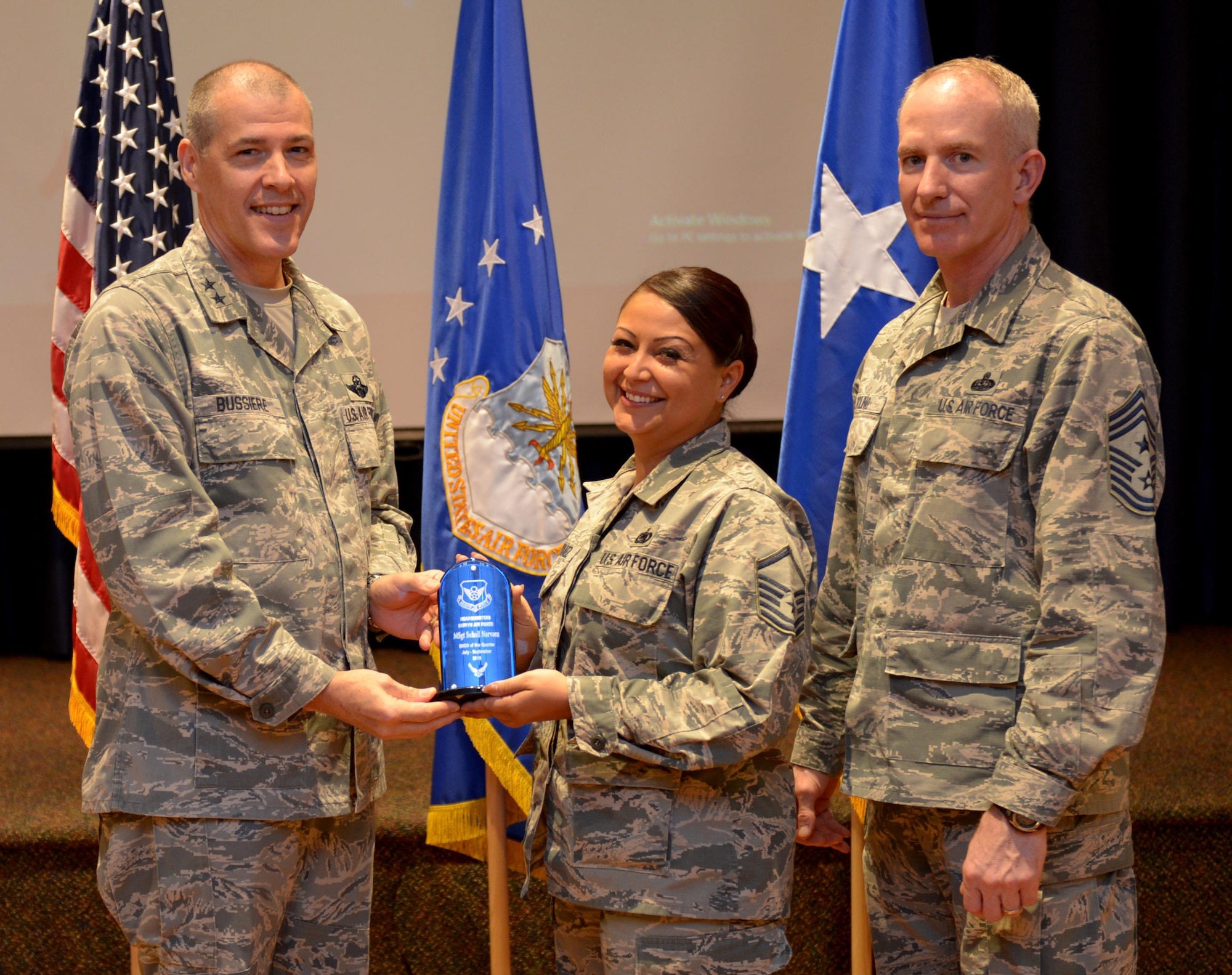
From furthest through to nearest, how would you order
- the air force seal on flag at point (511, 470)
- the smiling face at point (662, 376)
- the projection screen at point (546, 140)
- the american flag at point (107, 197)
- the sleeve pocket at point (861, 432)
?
the projection screen at point (546, 140) → the american flag at point (107, 197) → the air force seal on flag at point (511, 470) → the sleeve pocket at point (861, 432) → the smiling face at point (662, 376)

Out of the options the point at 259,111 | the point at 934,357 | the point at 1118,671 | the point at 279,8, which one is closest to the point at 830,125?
the point at 934,357

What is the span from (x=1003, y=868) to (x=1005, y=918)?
15cm

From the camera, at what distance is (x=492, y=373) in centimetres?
276

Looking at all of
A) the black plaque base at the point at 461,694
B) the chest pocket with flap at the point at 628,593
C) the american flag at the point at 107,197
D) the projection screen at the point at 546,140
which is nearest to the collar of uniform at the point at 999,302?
the chest pocket with flap at the point at 628,593

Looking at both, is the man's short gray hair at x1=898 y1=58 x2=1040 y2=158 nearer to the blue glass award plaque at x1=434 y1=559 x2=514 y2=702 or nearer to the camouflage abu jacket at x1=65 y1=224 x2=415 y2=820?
the blue glass award plaque at x1=434 y1=559 x2=514 y2=702

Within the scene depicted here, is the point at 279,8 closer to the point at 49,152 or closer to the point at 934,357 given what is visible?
the point at 49,152

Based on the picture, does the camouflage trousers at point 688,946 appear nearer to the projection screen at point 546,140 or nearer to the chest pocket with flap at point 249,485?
the chest pocket with flap at point 249,485

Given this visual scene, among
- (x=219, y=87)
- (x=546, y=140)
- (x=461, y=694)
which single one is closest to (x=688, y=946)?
(x=461, y=694)

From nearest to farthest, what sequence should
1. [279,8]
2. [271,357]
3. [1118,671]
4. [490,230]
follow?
[1118,671]
[271,357]
[490,230]
[279,8]

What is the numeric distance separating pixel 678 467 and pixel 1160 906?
6.43 feet

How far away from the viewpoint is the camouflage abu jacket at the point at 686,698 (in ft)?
5.69

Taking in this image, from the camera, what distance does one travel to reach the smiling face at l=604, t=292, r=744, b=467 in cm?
188

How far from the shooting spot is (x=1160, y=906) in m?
2.97

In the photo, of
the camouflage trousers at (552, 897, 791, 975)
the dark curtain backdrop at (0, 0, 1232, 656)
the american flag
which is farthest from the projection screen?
the camouflage trousers at (552, 897, 791, 975)
